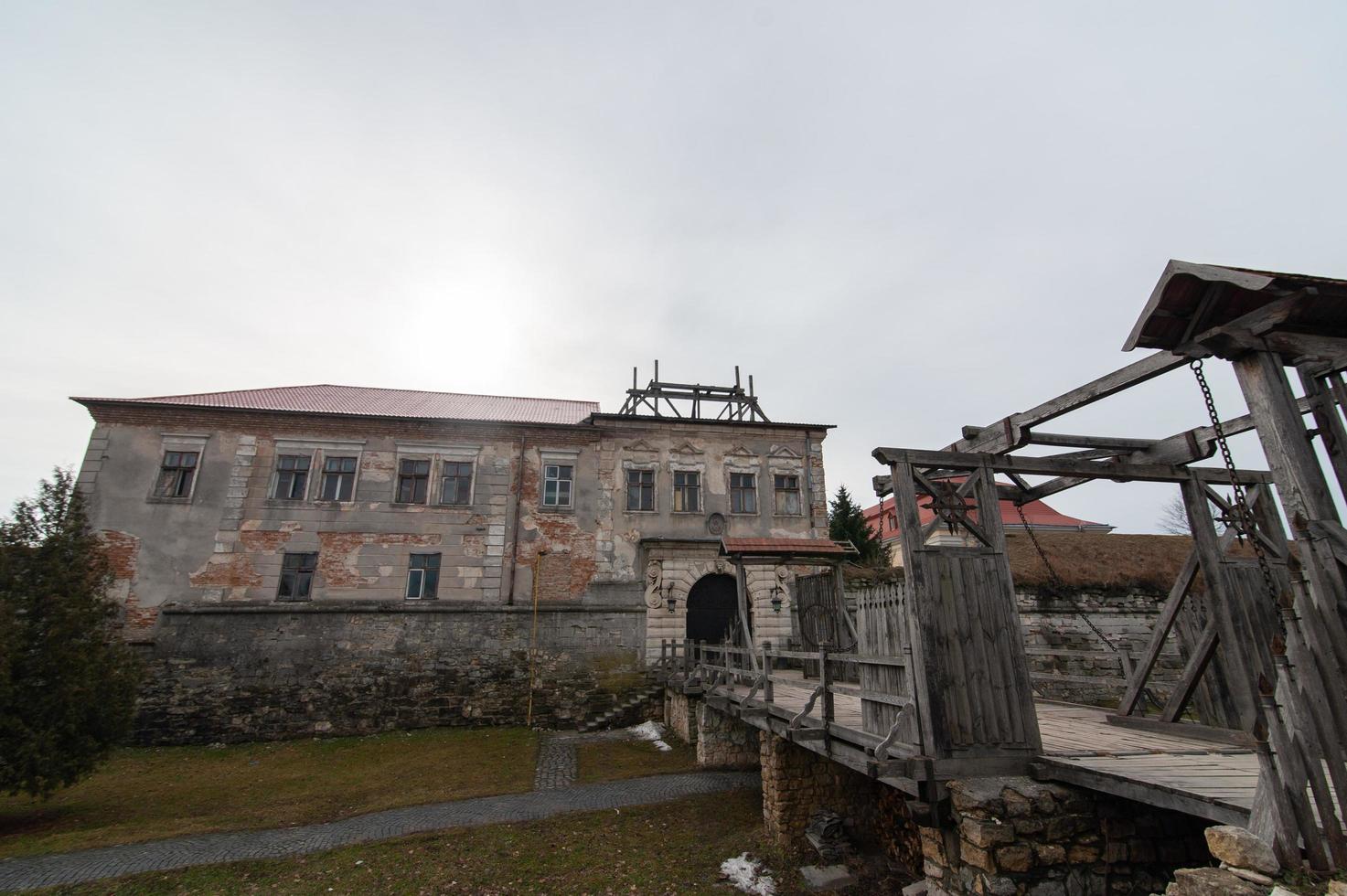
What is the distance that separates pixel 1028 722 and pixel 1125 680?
3332 millimetres

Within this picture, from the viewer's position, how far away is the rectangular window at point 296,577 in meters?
18.8

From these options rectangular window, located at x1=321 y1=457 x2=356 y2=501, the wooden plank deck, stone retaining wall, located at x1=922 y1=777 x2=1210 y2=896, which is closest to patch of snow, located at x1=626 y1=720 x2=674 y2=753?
the wooden plank deck

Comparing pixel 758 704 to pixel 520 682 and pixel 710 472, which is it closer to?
pixel 520 682

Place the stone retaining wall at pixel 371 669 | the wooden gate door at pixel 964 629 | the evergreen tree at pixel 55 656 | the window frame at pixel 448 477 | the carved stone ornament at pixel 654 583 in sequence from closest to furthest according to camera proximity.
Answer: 1. the wooden gate door at pixel 964 629
2. the evergreen tree at pixel 55 656
3. the stone retaining wall at pixel 371 669
4. the carved stone ornament at pixel 654 583
5. the window frame at pixel 448 477

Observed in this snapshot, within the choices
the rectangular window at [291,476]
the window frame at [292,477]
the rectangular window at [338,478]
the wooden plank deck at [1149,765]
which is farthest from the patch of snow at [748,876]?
the rectangular window at [291,476]

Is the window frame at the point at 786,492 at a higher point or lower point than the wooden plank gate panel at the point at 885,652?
higher

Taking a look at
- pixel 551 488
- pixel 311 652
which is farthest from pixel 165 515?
pixel 551 488

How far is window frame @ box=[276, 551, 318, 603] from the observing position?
1872cm

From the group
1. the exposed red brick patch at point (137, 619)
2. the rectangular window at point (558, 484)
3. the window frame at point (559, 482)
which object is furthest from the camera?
the rectangular window at point (558, 484)

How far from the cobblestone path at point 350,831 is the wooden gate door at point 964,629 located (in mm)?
7509

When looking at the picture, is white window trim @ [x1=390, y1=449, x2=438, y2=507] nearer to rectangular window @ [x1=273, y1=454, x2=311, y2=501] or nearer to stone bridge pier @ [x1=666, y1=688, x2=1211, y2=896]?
rectangular window @ [x1=273, y1=454, x2=311, y2=501]

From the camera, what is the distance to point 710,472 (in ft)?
71.6

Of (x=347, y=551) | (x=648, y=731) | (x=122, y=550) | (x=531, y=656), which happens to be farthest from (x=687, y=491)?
(x=122, y=550)

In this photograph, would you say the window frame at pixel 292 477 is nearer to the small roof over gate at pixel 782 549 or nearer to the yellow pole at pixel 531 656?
the yellow pole at pixel 531 656
